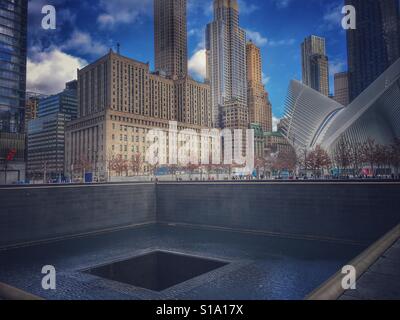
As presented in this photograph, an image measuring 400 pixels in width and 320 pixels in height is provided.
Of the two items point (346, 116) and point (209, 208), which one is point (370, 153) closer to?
point (346, 116)

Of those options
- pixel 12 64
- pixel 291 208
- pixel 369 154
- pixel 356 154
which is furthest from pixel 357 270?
pixel 12 64

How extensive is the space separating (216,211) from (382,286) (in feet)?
123

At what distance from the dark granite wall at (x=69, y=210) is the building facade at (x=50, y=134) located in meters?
131

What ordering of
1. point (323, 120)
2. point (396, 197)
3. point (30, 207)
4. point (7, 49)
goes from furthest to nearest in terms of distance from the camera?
point (323, 120) < point (7, 49) < point (30, 207) < point (396, 197)

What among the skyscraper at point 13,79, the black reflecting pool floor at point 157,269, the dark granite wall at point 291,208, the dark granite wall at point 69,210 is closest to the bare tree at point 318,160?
the dark granite wall at point 291,208

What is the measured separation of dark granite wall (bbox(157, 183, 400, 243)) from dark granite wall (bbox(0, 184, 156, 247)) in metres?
4.81

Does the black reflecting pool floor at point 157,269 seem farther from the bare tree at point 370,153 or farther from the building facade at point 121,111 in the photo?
the building facade at point 121,111

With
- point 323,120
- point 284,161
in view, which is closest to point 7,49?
point 284,161

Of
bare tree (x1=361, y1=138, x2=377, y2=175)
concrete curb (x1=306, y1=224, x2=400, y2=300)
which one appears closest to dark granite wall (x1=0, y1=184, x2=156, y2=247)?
concrete curb (x1=306, y1=224, x2=400, y2=300)

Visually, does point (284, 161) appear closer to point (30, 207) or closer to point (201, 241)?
point (201, 241)

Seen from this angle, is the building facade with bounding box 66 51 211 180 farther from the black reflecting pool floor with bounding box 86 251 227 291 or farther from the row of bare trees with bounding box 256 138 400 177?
the black reflecting pool floor with bounding box 86 251 227 291

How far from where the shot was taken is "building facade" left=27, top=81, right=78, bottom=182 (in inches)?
6855

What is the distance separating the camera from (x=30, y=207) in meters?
37.3

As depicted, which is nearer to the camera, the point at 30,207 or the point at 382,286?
the point at 382,286
